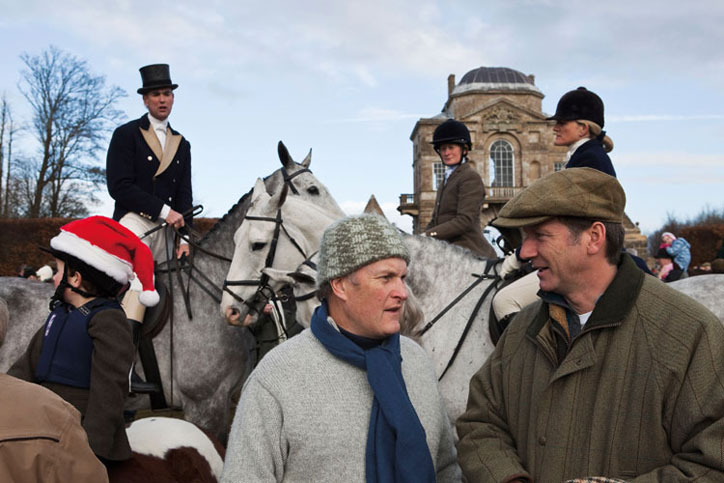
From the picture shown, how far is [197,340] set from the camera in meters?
5.73

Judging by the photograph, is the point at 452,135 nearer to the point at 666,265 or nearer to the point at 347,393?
the point at 347,393

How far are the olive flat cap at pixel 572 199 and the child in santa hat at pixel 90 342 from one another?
1813 millimetres

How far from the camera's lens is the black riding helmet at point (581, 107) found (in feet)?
14.5

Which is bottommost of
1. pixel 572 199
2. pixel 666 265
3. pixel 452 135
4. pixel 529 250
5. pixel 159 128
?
pixel 666 265

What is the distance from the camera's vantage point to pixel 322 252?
2451mm

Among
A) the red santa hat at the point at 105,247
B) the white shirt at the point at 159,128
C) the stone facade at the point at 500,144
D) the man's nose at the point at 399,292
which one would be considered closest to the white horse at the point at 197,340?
the white shirt at the point at 159,128

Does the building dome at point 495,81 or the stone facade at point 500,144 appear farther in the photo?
the building dome at point 495,81

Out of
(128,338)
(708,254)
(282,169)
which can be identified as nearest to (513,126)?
(708,254)

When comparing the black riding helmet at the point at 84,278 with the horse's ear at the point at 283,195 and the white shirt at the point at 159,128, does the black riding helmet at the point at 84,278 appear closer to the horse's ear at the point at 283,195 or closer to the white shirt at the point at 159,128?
the horse's ear at the point at 283,195

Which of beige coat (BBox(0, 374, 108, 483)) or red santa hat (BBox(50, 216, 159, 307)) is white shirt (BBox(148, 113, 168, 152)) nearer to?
red santa hat (BBox(50, 216, 159, 307))

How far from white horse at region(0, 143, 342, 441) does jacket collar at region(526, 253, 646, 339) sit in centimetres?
358

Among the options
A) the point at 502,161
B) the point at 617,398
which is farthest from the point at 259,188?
the point at 502,161

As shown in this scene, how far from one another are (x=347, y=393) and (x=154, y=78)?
15.6 ft

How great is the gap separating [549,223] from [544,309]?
0.33 metres
